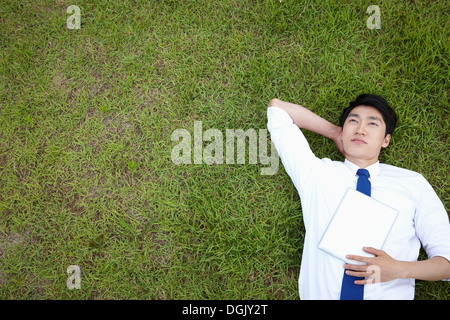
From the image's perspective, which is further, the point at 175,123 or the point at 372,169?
the point at 175,123

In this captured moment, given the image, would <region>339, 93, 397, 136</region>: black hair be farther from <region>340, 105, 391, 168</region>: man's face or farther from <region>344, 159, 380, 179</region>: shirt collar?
<region>344, 159, 380, 179</region>: shirt collar

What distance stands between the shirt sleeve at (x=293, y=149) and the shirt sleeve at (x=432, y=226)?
0.85 metres

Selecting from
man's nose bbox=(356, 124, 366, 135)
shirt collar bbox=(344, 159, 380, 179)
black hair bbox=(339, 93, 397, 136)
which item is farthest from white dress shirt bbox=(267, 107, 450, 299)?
black hair bbox=(339, 93, 397, 136)

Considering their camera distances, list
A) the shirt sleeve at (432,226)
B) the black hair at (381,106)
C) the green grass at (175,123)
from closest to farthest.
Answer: the shirt sleeve at (432,226), the black hair at (381,106), the green grass at (175,123)

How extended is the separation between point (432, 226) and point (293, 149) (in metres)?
1.13

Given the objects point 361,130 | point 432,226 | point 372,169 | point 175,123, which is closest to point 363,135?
point 361,130

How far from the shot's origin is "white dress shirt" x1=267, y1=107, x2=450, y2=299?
189 cm

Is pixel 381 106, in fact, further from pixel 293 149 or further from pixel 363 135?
pixel 293 149

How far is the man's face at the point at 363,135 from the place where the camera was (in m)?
2.05

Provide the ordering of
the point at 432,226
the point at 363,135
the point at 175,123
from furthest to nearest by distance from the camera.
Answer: the point at 175,123, the point at 363,135, the point at 432,226

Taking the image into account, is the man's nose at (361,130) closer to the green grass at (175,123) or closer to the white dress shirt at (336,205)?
the white dress shirt at (336,205)

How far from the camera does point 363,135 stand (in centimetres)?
206

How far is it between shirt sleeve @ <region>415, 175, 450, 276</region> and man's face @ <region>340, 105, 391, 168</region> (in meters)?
0.47

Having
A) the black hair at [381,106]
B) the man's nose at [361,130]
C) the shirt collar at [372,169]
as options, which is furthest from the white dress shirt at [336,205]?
the black hair at [381,106]
